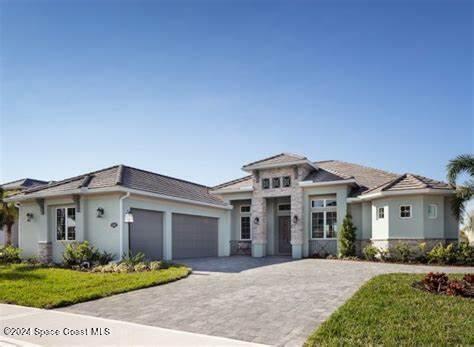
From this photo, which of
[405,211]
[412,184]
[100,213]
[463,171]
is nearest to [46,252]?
[100,213]

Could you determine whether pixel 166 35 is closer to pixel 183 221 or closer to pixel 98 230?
pixel 98 230

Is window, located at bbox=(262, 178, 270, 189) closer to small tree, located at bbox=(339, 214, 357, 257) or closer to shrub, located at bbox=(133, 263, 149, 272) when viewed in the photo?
small tree, located at bbox=(339, 214, 357, 257)

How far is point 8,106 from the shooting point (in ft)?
Answer: 39.5

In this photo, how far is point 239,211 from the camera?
2438cm

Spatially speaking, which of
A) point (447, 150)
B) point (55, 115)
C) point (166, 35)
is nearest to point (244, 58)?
point (166, 35)

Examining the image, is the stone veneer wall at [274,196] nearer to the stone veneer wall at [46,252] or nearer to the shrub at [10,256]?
the stone veneer wall at [46,252]


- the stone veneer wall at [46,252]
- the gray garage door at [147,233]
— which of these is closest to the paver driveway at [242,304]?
the gray garage door at [147,233]

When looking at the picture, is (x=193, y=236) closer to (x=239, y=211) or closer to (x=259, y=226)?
(x=259, y=226)

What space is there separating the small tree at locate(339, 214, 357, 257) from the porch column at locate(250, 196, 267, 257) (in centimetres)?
459

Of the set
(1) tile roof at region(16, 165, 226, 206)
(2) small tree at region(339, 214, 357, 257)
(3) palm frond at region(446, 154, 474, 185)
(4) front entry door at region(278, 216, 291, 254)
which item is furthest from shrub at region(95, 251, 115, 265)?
(3) palm frond at region(446, 154, 474, 185)

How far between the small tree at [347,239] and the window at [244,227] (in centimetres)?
637

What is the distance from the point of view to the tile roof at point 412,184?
17.7m

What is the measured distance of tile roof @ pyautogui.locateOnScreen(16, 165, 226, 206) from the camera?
1691cm

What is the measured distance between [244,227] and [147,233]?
7924 mm
